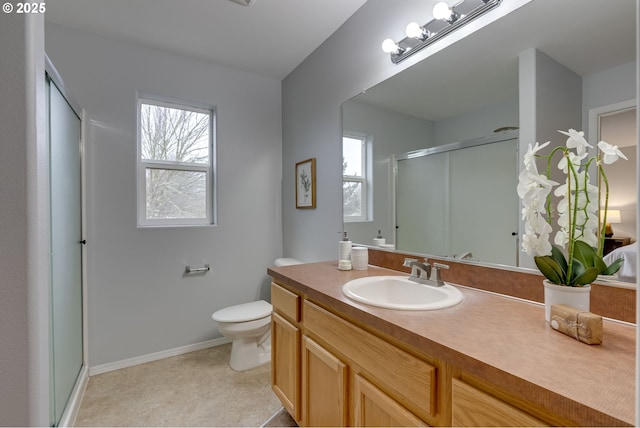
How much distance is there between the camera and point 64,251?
1.66 m

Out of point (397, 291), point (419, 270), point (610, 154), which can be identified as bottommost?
point (397, 291)

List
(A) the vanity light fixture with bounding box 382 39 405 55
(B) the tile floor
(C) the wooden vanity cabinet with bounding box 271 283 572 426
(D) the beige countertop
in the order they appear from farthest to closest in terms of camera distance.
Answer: (B) the tile floor, (A) the vanity light fixture with bounding box 382 39 405 55, (C) the wooden vanity cabinet with bounding box 271 283 572 426, (D) the beige countertop

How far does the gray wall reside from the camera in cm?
162

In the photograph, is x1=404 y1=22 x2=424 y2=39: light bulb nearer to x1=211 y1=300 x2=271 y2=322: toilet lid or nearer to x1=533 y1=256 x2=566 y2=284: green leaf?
x1=533 y1=256 x2=566 y2=284: green leaf

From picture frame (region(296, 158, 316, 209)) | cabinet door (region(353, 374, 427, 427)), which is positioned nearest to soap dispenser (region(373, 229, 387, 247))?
picture frame (region(296, 158, 316, 209))

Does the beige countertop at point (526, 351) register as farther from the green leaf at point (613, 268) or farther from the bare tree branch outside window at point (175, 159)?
the bare tree branch outside window at point (175, 159)

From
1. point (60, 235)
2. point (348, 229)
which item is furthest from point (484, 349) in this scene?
point (60, 235)

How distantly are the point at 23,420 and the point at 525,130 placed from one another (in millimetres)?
1705

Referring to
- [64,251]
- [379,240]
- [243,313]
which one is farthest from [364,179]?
[64,251]

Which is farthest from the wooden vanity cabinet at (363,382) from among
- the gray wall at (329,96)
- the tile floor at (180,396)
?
the gray wall at (329,96)

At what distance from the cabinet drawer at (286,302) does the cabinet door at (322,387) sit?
0.43 feet

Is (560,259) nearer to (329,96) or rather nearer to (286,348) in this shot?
(286,348)

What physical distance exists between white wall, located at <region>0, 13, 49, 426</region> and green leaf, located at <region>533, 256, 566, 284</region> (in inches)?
53.1

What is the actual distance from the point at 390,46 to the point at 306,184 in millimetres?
1215
